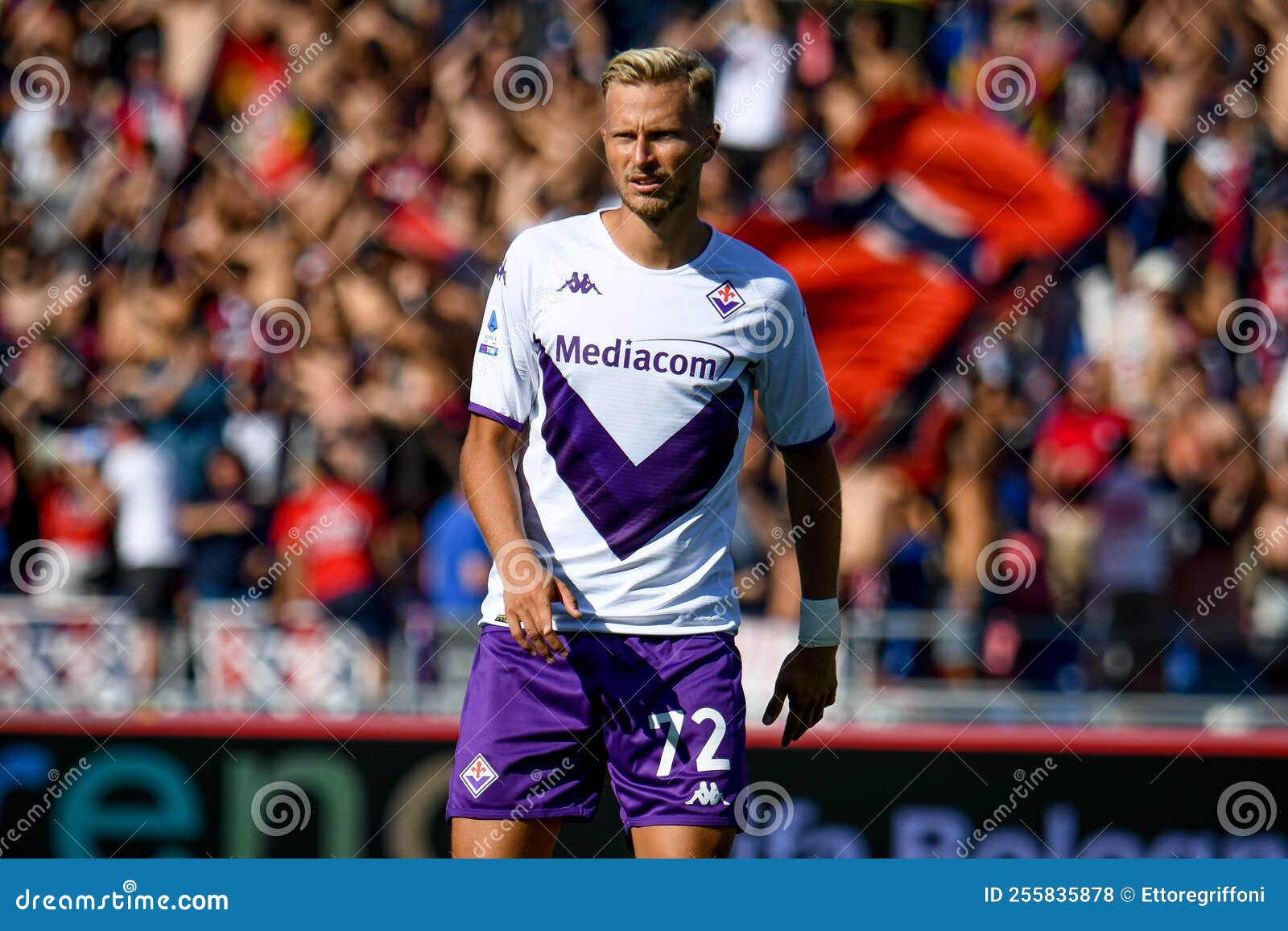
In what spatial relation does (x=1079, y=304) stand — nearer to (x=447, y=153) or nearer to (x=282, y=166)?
(x=447, y=153)

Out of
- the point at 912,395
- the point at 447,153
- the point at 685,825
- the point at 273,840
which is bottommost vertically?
the point at 273,840

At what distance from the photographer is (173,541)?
30.8 ft

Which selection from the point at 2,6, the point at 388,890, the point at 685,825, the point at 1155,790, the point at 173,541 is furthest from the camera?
the point at 2,6

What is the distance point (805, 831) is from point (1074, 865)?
4818 millimetres

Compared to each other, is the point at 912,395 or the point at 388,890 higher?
the point at 912,395

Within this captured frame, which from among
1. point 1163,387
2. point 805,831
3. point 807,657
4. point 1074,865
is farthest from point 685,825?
point 1163,387
